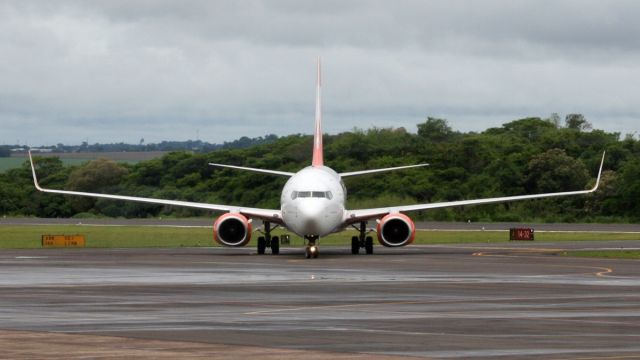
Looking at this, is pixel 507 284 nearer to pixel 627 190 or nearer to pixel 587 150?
pixel 627 190

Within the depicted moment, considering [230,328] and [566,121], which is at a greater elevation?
[566,121]

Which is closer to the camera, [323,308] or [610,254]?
[323,308]

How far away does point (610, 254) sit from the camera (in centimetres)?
5478

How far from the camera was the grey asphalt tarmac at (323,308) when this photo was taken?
69.8 feet

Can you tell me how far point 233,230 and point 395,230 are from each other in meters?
6.63

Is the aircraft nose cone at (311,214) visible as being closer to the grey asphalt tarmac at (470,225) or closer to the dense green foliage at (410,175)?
the grey asphalt tarmac at (470,225)

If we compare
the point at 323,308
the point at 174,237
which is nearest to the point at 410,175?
the point at 174,237

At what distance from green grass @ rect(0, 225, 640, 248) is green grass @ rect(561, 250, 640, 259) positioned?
16.8 metres

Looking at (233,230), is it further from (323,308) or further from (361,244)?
(323,308)

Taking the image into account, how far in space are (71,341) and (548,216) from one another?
89.1m

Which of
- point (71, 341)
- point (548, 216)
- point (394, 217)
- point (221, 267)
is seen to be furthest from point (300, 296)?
point (548, 216)

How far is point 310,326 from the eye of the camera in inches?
973

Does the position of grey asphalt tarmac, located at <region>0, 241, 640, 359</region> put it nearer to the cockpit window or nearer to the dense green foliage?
the cockpit window

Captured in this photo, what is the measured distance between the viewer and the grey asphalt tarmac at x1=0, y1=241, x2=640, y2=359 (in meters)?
21.3
